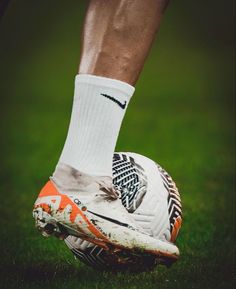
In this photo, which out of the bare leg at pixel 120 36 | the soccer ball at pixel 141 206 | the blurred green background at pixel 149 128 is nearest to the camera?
the bare leg at pixel 120 36

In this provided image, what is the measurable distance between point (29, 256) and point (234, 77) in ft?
40.9

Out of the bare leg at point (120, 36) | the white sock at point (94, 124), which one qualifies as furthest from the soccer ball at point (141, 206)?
the bare leg at point (120, 36)

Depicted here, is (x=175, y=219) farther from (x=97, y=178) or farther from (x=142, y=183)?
(x=97, y=178)

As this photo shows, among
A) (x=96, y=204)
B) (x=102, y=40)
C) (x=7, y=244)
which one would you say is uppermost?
(x=102, y=40)

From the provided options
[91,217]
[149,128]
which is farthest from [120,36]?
[149,128]

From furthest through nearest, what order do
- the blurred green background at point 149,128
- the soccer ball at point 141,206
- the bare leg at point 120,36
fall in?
the blurred green background at point 149,128
the soccer ball at point 141,206
the bare leg at point 120,36

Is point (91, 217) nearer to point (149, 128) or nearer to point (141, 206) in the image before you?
point (141, 206)

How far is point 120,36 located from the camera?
2043 mm

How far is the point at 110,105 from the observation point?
210cm

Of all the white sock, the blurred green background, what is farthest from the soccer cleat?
the blurred green background

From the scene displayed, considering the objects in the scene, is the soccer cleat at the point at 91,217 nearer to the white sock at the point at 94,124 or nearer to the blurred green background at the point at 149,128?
the white sock at the point at 94,124

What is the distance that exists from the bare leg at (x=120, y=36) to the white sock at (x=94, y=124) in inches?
1.5

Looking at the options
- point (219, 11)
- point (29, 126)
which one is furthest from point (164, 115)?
point (219, 11)

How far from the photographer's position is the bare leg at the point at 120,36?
2043 millimetres
